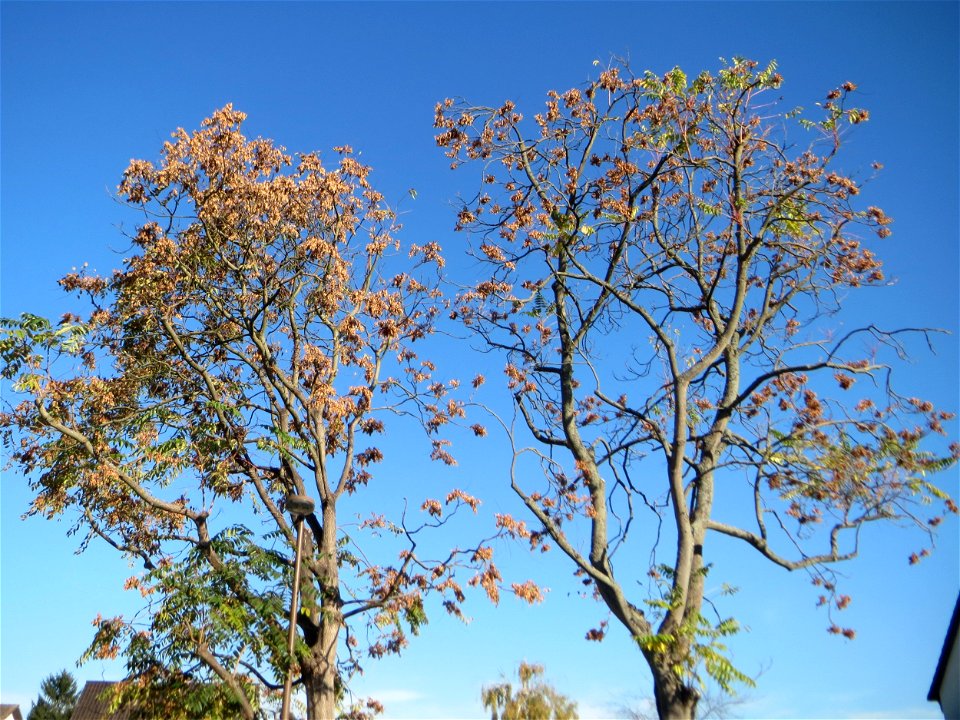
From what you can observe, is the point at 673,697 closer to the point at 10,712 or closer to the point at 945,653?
the point at 945,653

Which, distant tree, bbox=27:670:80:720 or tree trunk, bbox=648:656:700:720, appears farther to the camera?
distant tree, bbox=27:670:80:720

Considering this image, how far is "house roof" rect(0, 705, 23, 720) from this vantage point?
165 feet

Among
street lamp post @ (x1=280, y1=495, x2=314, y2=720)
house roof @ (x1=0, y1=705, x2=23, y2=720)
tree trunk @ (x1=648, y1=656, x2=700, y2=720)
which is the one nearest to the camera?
tree trunk @ (x1=648, y1=656, x2=700, y2=720)

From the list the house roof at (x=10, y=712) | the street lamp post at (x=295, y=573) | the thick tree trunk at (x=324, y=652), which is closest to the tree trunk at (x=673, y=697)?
the street lamp post at (x=295, y=573)

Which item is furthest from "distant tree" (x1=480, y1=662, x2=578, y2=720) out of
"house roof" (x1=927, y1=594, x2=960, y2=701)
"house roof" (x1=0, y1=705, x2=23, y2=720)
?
"house roof" (x1=0, y1=705, x2=23, y2=720)

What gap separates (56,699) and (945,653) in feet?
203

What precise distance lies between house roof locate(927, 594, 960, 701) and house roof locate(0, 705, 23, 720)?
51493mm

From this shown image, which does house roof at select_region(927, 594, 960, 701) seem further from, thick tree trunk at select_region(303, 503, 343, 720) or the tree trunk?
thick tree trunk at select_region(303, 503, 343, 720)

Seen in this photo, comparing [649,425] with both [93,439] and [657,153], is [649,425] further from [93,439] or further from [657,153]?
[93,439]

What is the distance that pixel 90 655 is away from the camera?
11750 mm

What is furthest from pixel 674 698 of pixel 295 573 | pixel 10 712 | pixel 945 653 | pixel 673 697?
pixel 10 712

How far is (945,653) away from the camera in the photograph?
22516mm

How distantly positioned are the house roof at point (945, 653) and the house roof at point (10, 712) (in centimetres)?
5149

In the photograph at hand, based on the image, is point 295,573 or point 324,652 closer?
point 295,573
